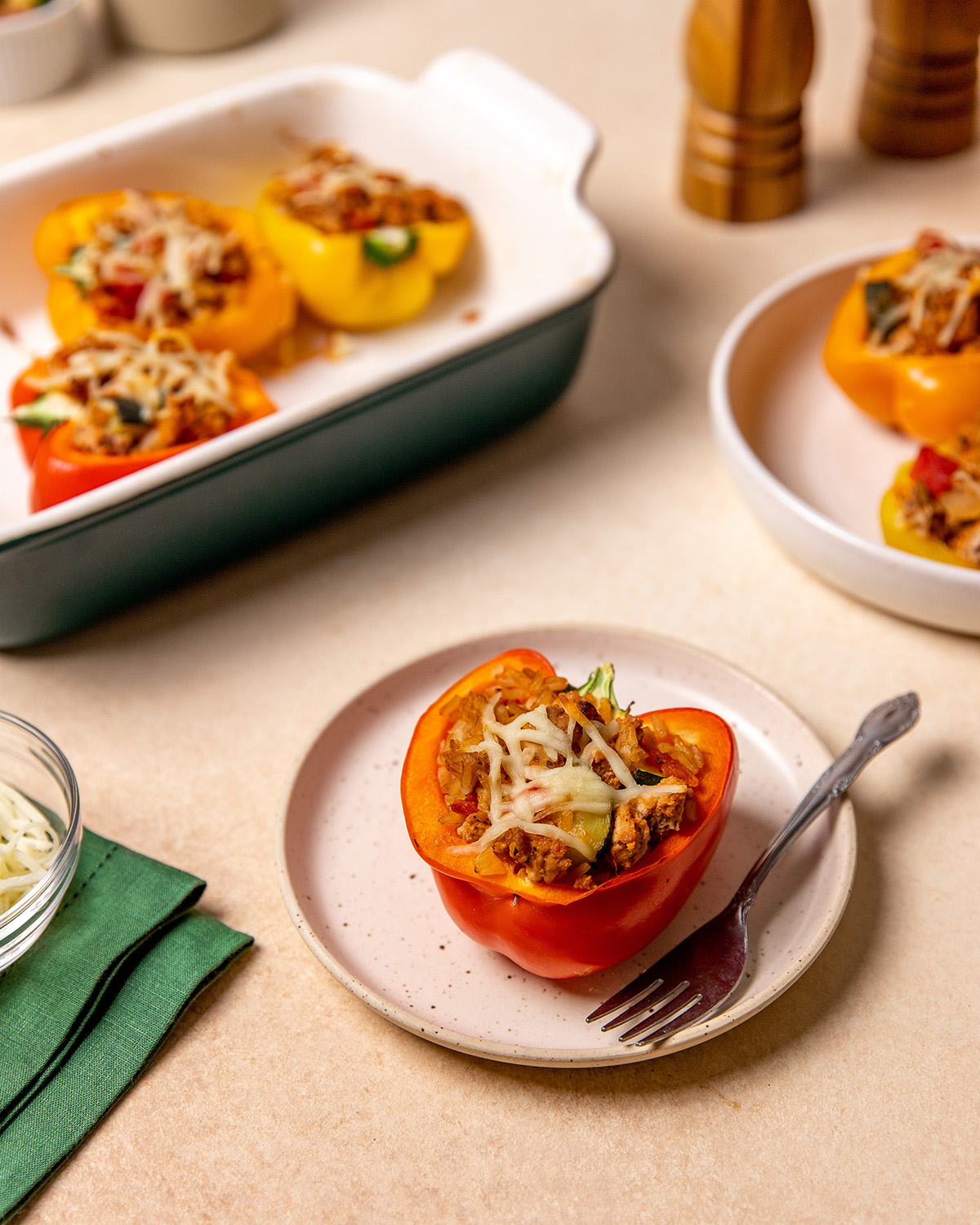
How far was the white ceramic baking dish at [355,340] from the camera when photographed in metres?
1.28

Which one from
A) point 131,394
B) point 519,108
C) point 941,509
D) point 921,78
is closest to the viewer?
point 941,509

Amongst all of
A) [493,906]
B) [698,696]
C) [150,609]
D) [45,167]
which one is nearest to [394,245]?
[45,167]

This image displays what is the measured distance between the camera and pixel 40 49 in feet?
7.39

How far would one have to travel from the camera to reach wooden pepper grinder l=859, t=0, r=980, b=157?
184cm

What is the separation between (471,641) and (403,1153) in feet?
1.63

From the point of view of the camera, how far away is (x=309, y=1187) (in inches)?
36.8

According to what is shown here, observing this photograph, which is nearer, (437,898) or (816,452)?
(437,898)

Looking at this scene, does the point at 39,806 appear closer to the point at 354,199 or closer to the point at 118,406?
the point at 118,406

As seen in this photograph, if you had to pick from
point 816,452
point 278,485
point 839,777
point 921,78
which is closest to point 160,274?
point 278,485

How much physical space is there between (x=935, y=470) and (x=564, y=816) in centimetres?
67

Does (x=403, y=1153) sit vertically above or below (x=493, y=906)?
below

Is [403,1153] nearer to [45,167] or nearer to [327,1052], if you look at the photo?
[327,1052]

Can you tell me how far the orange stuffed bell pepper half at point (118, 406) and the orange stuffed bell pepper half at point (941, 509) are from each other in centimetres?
75

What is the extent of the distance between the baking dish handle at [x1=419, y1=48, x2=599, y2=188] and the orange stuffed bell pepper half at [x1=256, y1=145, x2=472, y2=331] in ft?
0.47
